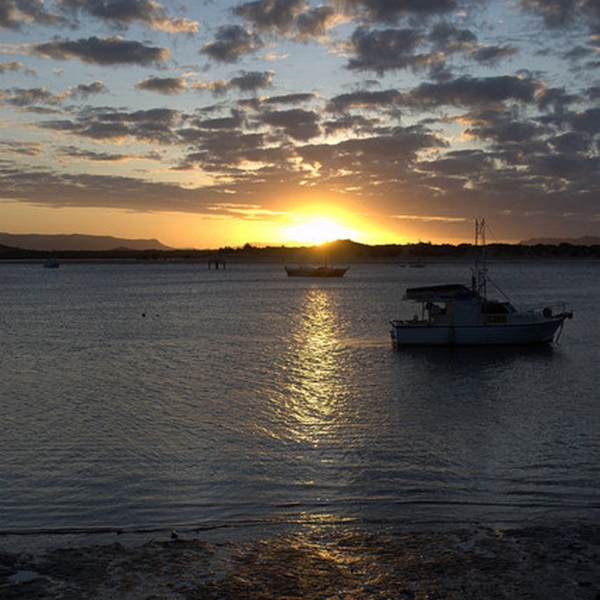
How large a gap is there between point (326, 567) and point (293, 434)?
379 inches

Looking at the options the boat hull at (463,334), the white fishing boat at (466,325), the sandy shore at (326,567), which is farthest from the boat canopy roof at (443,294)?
the sandy shore at (326,567)

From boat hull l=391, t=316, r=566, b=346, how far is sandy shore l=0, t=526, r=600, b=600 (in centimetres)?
2790

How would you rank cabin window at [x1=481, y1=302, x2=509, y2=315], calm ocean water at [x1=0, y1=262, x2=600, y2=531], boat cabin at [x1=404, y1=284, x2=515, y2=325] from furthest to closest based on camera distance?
cabin window at [x1=481, y1=302, x2=509, y2=315], boat cabin at [x1=404, y1=284, x2=515, y2=325], calm ocean water at [x1=0, y1=262, x2=600, y2=531]

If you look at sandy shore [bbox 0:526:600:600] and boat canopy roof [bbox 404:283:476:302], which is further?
boat canopy roof [bbox 404:283:476:302]

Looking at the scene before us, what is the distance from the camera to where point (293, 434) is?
20406 mm

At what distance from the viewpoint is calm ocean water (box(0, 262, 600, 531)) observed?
548 inches

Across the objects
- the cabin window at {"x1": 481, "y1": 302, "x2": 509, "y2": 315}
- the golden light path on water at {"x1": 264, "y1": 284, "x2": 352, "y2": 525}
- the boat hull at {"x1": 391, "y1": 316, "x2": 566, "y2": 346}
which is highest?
the cabin window at {"x1": 481, "y1": 302, "x2": 509, "y2": 315}

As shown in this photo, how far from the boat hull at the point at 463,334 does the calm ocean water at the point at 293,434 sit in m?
1.03

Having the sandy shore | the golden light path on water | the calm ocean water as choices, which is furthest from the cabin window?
the sandy shore

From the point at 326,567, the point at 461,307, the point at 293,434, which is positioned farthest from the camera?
the point at 461,307

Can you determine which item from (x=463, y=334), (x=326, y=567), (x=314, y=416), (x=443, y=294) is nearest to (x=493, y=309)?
(x=463, y=334)

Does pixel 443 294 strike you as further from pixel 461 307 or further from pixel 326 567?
pixel 326 567

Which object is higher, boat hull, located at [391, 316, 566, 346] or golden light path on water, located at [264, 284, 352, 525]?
boat hull, located at [391, 316, 566, 346]

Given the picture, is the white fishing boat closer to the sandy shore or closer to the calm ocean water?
the calm ocean water
